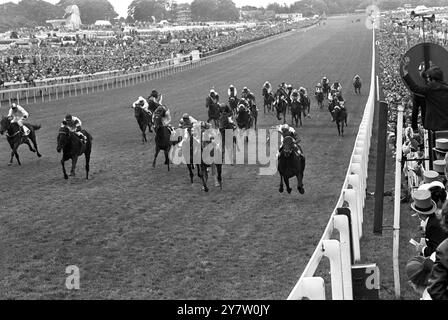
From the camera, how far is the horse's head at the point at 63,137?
1403 cm

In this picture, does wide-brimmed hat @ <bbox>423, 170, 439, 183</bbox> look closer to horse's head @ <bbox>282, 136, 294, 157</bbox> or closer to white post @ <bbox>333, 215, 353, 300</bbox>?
white post @ <bbox>333, 215, 353, 300</bbox>

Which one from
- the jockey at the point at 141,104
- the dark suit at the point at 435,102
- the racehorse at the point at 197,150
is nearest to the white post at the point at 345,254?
the dark suit at the point at 435,102

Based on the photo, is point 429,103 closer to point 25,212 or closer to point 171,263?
point 171,263

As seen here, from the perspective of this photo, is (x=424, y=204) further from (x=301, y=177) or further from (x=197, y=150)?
(x=197, y=150)

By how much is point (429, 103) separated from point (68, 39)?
91846 mm

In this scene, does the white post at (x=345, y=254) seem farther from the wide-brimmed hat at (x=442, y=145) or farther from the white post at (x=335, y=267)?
the wide-brimmed hat at (x=442, y=145)

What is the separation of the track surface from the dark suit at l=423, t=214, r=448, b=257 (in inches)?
91.7

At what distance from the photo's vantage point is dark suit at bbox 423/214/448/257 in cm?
518

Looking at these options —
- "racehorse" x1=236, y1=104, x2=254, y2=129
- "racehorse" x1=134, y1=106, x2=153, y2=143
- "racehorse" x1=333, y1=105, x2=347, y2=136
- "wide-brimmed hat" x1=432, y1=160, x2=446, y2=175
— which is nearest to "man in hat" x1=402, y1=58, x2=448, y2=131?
"wide-brimmed hat" x1=432, y1=160, x2=446, y2=175

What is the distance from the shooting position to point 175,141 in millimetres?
14992

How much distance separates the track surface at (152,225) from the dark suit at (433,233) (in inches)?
91.7

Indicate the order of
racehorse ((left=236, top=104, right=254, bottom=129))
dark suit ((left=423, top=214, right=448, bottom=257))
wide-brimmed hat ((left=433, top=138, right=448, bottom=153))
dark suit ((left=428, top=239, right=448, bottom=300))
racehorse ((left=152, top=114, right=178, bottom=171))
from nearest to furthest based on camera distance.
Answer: dark suit ((left=428, top=239, right=448, bottom=300)) < dark suit ((left=423, top=214, right=448, bottom=257)) < wide-brimmed hat ((left=433, top=138, right=448, bottom=153)) < racehorse ((left=152, top=114, right=178, bottom=171)) < racehorse ((left=236, top=104, right=254, bottom=129))

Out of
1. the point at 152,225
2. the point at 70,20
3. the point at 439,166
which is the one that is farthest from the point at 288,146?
the point at 70,20
